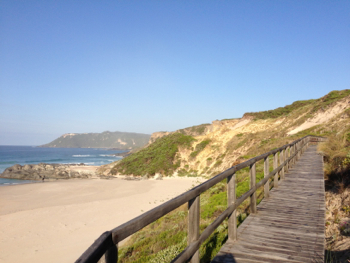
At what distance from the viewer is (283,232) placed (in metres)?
4.80

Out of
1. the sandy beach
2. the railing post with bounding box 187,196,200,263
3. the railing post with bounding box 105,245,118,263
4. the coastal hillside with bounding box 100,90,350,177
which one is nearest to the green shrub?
the coastal hillside with bounding box 100,90,350,177

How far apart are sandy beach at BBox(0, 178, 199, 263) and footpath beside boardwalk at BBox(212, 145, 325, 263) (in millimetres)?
8273

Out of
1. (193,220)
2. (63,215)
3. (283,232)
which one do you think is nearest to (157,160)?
(63,215)

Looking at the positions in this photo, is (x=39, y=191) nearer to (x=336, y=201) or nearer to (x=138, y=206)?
(x=138, y=206)

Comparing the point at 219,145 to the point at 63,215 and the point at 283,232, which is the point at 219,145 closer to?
the point at 63,215

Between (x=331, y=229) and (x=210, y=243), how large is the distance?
3.12 m

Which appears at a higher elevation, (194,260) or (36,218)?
(194,260)

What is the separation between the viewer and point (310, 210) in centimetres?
611

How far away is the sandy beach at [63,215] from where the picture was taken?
11.7 metres

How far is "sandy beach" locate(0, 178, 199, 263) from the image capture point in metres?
11.7

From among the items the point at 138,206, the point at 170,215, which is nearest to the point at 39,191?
the point at 138,206

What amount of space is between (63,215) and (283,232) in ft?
53.3

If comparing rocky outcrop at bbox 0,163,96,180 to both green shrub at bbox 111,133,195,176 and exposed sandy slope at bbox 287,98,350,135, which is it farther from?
exposed sandy slope at bbox 287,98,350,135

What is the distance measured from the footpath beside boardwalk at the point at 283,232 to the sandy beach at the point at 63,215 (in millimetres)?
8273
